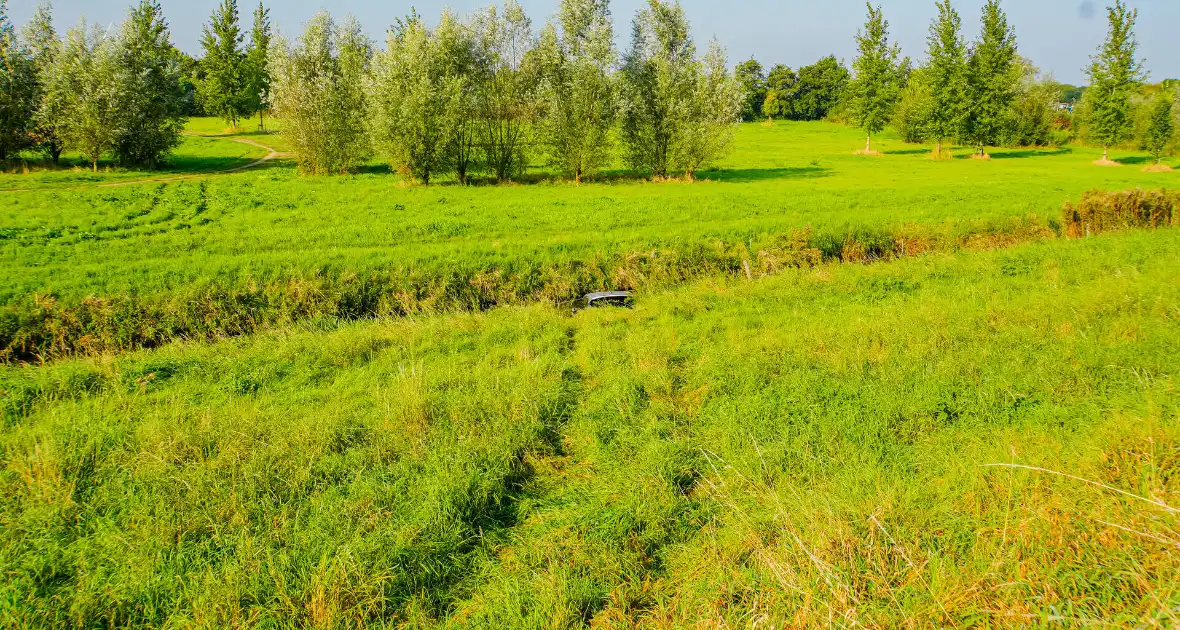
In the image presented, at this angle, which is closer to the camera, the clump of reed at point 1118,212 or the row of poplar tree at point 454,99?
the clump of reed at point 1118,212

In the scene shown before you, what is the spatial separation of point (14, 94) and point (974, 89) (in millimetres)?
77491

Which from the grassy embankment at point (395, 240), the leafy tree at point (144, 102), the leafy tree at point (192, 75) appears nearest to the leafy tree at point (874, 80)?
the grassy embankment at point (395, 240)

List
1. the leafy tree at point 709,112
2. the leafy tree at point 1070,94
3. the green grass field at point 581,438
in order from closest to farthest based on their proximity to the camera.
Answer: the green grass field at point 581,438, the leafy tree at point 709,112, the leafy tree at point 1070,94

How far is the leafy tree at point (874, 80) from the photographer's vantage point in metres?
64.4

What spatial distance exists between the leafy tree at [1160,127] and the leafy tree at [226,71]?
8857 centimetres

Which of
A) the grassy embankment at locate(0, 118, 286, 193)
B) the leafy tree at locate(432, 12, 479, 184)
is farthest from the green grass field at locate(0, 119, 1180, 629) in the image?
the leafy tree at locate(432, 12, 479, 184)

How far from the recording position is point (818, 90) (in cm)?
12081

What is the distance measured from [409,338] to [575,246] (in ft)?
25.8

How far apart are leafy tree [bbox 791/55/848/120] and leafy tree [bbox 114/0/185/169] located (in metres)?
105

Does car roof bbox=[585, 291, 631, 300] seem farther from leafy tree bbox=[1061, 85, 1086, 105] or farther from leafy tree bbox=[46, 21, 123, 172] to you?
leafy tree bbox=[1061, 85, 1086, 105]

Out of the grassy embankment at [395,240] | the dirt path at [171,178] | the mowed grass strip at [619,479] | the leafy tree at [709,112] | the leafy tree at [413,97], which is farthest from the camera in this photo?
the leafy tree at [709,112]

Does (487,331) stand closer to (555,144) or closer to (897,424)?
(897,424)

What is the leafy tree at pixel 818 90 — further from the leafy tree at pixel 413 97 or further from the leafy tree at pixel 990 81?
the leafy tree at pixel 413 97

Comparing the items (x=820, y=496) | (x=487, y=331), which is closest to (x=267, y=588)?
(x=820, y=496)
